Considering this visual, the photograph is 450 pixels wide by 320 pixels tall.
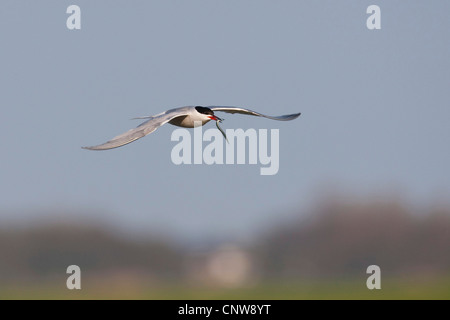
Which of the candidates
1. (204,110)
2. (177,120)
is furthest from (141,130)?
(204,110)

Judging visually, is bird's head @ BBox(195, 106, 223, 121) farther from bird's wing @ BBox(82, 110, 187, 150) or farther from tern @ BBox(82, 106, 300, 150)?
bird's wing @ BBox(82, 110, 187, 150)

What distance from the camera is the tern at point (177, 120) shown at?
25.7ft

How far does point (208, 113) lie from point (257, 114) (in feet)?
2.87

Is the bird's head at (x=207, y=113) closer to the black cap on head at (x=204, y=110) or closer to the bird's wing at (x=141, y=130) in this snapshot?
the black cap on head at (x=204, y=110)

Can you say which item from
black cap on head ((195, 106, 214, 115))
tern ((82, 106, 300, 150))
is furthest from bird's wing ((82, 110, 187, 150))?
black cap on head ((195, 106, 214, 115))

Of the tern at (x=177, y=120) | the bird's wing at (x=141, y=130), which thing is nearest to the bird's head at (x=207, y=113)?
the tern at (x=177, y=120)

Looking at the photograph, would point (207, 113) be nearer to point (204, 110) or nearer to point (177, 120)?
point (204, 110)
